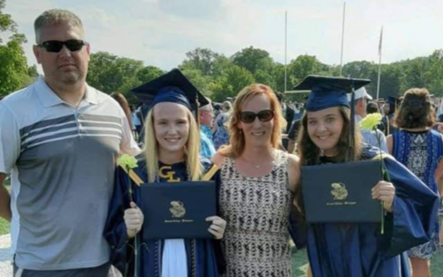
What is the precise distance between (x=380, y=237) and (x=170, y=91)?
4.85ft

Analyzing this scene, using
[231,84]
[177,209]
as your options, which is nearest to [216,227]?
[177,209]

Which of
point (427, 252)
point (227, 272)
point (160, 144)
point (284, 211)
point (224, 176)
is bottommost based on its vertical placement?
point (427, 252)

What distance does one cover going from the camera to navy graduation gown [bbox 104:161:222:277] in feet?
8.71

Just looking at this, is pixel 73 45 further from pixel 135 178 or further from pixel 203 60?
pixel 203 60

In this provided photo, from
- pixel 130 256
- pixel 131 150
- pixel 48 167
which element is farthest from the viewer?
pixel 131 150

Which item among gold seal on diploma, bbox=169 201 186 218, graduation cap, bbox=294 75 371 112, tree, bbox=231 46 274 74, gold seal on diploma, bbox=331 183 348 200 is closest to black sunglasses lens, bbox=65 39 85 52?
gold seal on diploma, bbox=169 201 186 218

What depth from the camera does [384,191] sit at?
246 cm

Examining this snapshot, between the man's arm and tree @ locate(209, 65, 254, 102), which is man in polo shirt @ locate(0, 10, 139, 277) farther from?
tree @ locate(209, 65, 254, 102)

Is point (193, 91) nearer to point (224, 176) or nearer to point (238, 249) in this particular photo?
point (224, 176)

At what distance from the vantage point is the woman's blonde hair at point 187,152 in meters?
2.77

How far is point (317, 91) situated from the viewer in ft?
9.26

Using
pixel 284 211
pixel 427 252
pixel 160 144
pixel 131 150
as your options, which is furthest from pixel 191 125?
pixel 427 252

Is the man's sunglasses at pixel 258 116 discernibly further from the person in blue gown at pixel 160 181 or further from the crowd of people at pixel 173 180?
the person in blue gown at pixel 160 181

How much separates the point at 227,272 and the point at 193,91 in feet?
3.74
